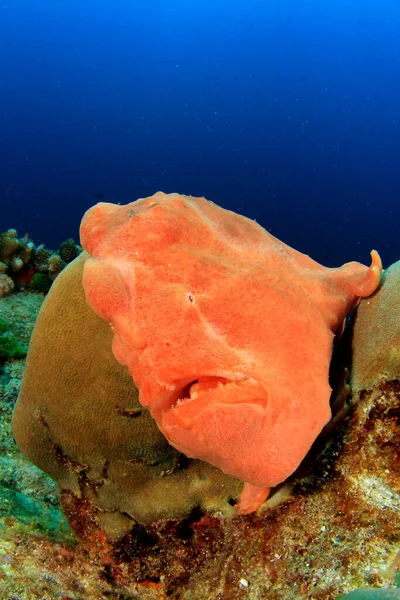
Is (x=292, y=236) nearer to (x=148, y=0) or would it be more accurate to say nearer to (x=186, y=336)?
(x=186, y=336)

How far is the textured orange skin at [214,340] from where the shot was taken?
1.60 meters

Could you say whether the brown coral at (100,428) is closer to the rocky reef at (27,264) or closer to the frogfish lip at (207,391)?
the frogfish lip at (207,391)

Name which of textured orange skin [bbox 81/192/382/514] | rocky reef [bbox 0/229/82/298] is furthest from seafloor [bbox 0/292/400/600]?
rocky reef [bbox 0/229/82/298]

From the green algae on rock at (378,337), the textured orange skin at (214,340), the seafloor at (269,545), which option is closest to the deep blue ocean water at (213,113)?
the green algae on rock at (378,337)

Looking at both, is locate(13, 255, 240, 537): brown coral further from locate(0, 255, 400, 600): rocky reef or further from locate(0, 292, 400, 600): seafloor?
locate(0, 292, 400, 600): seafloor

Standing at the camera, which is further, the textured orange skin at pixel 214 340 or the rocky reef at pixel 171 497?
the rocky reef at pixel 171 497

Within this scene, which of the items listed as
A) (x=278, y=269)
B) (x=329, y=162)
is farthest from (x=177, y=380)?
(x=329, y=162)

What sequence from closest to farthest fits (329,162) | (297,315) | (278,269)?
(297,315) < (278,269) < (329,162)

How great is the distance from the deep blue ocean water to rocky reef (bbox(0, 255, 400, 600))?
40534mm

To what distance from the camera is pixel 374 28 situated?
Answer: 280ft

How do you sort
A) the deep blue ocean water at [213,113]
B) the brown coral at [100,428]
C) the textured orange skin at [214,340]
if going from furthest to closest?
the deep blue ocean water at [213,113], the brown coral at [100,428], the textured orange skin at [214,340]

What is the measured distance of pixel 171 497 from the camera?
241 cm

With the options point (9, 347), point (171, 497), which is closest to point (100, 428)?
point (171, 497)

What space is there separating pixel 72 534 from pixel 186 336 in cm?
202
